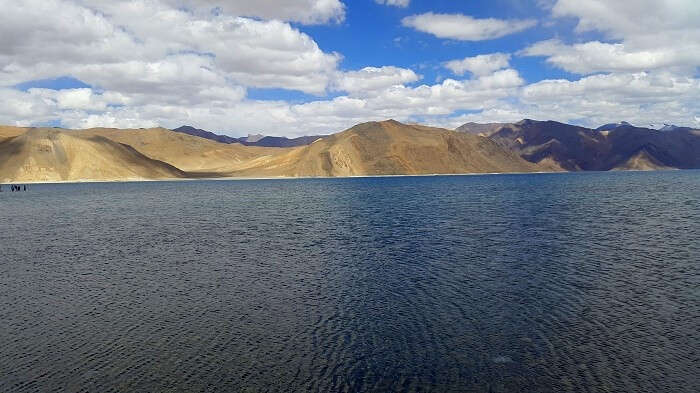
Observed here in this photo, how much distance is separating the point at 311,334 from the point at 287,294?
352 inches

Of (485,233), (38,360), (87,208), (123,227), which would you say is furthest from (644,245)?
(87,208)

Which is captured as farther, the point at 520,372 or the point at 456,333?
the point at 456,333

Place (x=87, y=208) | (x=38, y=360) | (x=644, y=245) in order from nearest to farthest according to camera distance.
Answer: (x=38, y=360) → (x=644, y=245) → (x=87, y=208)

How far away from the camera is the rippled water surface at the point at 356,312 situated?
75.0 ft

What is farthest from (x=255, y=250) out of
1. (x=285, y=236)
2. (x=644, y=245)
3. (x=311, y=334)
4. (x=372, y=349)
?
(x=644, y=245)

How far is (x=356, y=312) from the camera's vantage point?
106 feet

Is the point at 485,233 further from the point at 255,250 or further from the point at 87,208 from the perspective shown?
the point at 87,208

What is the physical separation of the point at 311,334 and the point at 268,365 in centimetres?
452

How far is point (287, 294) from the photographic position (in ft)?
121

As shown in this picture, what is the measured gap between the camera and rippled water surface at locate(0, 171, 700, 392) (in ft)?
75.0

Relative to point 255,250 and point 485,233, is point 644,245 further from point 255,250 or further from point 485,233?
point 255,250

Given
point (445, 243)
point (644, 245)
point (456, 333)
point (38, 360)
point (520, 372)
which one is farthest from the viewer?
point (445, 243)

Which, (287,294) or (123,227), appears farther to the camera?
(123,227)

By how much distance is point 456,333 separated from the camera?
28.0 metres
